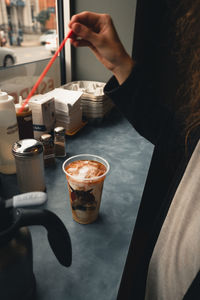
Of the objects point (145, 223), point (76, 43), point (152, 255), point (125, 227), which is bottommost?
point (145, 223)

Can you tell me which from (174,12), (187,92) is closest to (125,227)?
(187,92)

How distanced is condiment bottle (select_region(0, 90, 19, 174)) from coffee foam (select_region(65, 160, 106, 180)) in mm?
355

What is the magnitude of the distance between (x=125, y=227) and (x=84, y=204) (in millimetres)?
175

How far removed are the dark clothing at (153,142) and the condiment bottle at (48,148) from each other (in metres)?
0.38

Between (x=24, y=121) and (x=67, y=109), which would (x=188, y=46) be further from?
(x=24, y=121)

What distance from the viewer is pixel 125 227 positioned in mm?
809

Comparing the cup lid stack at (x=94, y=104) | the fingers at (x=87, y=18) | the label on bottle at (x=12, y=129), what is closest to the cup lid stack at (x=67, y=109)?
the cup lid stack at (x=94, y=104)

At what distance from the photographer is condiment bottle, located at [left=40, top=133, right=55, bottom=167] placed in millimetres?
1100

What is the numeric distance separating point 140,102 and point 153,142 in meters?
0.21

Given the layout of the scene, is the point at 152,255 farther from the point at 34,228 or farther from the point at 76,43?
the point at 76,43

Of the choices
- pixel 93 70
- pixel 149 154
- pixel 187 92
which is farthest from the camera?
pixel 93 70

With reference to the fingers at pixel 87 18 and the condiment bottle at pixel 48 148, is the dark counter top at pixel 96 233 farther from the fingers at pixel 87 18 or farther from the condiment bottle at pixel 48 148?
the fingers at pixel 87 18

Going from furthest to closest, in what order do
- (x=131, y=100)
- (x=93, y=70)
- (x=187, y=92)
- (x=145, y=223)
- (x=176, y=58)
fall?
(x=93, y=70) < (x=176, y=58) < (x=187, y=92) < (x=145, y=223) < (x=131, y=100)

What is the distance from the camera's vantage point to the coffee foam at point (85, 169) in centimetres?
75
